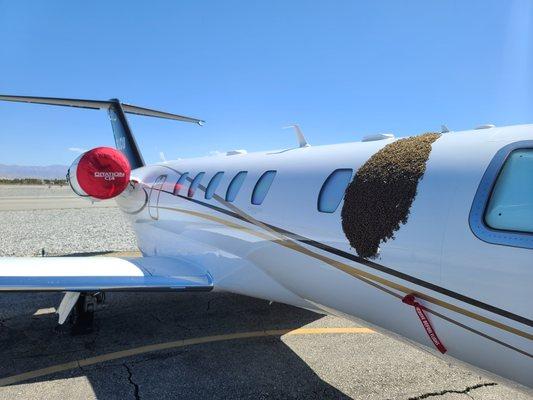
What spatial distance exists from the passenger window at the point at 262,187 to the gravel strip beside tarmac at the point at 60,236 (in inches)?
304

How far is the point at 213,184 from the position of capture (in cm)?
664

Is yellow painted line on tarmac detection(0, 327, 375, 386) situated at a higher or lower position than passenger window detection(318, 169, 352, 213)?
lower

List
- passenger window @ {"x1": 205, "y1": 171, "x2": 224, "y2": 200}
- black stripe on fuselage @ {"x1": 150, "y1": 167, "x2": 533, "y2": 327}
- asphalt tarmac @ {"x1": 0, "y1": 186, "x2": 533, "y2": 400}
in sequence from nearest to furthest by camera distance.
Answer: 1. black stripe on fuselage @ {"x1": 150, "y1": 167, "x2": 533, "y2": 327}
2. asphalt tarmac @ {"x1": 0, "y1": 186, "x2": 533, "y2": 400}
3. passenger window @ {"x1": 205, "y1": 171, "x2": 224, "y2": 200}

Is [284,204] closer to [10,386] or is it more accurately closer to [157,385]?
[157,385]

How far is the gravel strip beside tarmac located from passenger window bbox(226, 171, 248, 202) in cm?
696

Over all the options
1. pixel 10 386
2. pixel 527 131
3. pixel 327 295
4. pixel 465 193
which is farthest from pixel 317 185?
pixel 10 386

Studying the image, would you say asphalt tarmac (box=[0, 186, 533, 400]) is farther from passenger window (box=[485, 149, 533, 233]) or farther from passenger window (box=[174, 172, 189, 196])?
passenger window (box=[174, 172, 189, 196])

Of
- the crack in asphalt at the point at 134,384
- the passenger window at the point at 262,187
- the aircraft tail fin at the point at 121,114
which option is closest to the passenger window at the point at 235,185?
the passenger window at the point at 262,187

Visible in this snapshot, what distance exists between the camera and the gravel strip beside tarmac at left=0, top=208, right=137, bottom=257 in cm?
1320

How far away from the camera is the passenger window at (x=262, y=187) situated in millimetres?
5227

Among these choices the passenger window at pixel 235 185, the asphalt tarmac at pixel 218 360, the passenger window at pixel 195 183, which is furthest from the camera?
the passenger window at pixel 195 183

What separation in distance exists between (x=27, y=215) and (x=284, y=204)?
23367 millimetres

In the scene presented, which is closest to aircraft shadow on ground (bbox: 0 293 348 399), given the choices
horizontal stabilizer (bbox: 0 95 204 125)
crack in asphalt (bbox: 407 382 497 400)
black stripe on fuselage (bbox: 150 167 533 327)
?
crack in asphalt (bbox: 407 382 497 400)

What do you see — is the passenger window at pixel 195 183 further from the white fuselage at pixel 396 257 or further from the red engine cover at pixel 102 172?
the red engine cover at pixel 102 172
